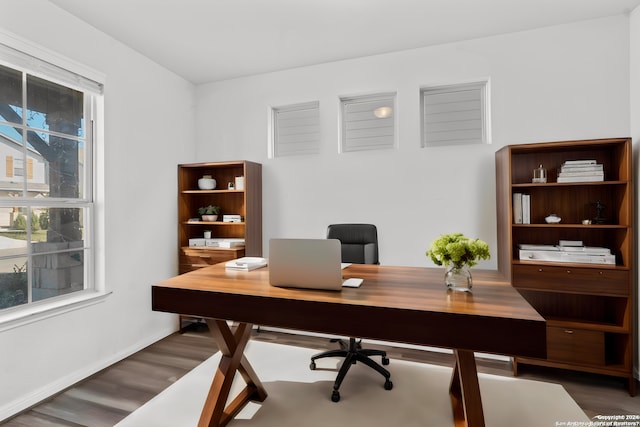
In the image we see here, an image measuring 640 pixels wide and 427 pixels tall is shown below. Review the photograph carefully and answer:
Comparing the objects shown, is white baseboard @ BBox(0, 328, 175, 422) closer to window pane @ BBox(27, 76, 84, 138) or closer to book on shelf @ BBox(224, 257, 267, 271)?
book on shelf @ BBox(224, 257, 267, 271)

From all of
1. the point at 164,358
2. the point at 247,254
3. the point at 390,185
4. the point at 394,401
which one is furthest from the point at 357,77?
the point at 164,358

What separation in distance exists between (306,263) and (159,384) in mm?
1672

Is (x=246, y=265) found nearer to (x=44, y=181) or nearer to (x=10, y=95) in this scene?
(x=44, y=181)

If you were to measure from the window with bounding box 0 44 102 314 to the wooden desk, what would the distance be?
1.32 meters

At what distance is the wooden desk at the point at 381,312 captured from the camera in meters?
1.21

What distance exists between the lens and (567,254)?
2.48 metres

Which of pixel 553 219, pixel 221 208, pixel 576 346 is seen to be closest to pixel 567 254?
pixel 553 219

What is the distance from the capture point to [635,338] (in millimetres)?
2512

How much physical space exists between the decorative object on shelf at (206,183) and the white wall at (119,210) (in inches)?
11.5

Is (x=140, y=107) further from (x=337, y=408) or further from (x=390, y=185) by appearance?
(x=337, y=408)

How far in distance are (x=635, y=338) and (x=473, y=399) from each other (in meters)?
2.02

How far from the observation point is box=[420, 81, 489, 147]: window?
3074mm

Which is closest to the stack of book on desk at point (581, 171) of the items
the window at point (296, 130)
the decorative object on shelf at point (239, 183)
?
the window at point (296, 130)

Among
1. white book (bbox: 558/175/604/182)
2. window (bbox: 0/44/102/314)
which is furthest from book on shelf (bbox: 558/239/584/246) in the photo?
window (bbox: 0/44/102/314)
